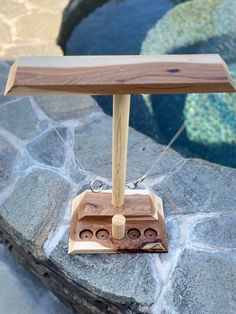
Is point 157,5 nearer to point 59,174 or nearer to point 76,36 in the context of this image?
point 76,36

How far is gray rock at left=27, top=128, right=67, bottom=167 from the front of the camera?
2.90 meters

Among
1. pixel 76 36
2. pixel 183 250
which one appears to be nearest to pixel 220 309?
pixel 183 250

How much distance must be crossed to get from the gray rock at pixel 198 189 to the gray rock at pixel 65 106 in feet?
3.10

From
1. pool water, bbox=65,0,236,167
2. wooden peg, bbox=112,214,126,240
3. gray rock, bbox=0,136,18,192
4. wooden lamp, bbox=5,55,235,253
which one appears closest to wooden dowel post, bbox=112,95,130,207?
wooden lamp, bbox=5,55,235,253

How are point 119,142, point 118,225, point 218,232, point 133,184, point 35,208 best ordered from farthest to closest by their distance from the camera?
point 133,184
point 35,208
point 218,232
point 118,225
point 119,142

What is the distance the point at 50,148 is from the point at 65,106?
472mm

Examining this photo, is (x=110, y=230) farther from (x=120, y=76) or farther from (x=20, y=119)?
(x=20, y=119)

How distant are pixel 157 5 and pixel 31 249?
13.3ft

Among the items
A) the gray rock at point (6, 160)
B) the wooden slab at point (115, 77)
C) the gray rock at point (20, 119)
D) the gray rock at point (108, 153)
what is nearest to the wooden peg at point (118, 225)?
the gray rock at point (108, 153)

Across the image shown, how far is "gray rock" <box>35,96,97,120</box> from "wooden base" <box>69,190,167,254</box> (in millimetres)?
1055

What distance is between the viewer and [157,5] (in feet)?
17.9

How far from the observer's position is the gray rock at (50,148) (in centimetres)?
290

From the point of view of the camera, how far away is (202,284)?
223cm

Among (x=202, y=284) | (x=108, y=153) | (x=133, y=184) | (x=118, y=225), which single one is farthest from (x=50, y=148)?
(x=202, y=284)
